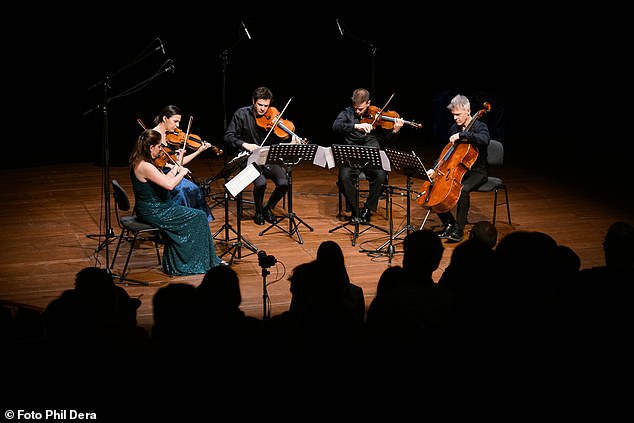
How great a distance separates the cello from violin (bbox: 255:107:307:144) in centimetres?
148

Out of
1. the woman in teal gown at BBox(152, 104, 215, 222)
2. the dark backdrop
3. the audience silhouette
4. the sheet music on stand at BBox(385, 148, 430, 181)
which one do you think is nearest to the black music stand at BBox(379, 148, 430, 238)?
the sheet music on stand at BBox(385, 148, 430, 181)

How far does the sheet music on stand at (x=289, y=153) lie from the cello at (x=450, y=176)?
109 centimetres

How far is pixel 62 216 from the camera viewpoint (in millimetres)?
7871

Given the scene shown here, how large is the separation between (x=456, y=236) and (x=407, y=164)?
108 centimetres

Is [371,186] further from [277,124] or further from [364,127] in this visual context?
[277,124]

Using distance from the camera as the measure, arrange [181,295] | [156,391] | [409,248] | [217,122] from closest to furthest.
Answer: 1. [156,391]
2. [181,295]
3. [409,248]
4. [217,122]

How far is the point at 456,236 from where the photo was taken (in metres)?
7.05

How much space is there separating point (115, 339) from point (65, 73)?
9312 millimetres

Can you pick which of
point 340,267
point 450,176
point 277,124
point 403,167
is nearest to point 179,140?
point 277,124

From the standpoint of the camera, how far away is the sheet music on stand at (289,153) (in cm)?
664

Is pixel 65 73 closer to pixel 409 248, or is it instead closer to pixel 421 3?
pixel 421 3

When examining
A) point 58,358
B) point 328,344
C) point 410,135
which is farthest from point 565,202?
point 58,358

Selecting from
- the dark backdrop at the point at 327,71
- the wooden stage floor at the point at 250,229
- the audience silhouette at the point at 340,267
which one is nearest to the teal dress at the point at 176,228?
the wooden stage floor at the point at 250,229

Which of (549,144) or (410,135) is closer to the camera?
(549,144)
